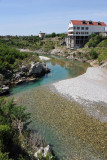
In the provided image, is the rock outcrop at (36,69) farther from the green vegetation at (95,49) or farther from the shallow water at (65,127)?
the green vegetation at (95,49)

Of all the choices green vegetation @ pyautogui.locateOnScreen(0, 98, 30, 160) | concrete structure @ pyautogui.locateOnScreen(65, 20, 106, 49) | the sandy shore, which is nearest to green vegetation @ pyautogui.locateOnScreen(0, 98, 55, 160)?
green vegetation @ pyautogui.locateOnScreen(0, 98, 30, 160)

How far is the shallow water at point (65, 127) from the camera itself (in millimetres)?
14000

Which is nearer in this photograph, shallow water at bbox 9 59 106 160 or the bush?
shallow water at bbox 9 59 106 160

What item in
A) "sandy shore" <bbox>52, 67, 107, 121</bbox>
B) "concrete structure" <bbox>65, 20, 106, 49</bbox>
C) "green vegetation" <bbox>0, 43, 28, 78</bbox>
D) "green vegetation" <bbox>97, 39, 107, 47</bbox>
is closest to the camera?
"sandy shore" <bbox>52, 67, 107, 121</bbox>

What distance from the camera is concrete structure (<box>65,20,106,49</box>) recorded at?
75125 millimetres

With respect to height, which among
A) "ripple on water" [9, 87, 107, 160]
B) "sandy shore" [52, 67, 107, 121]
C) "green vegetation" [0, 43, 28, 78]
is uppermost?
"green vegetation" [0, 43, 28, 78]

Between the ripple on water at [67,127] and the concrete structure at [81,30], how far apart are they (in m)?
59.1

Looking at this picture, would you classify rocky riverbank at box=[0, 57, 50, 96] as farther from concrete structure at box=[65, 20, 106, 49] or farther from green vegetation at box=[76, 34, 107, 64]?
concrete structure at box=[65, 20, 106, 49]

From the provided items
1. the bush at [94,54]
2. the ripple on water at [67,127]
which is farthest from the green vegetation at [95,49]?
the ripple on water at [67,127]

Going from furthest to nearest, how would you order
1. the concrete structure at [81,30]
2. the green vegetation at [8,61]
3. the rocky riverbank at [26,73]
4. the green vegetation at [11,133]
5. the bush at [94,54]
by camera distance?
the concrete structure at [81,30]
the bush at [94,54]
the green vegetation at [8,61]
the rocky riverbank at [26,73]
the green vegetation at [11,133]

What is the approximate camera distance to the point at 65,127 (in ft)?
57.6

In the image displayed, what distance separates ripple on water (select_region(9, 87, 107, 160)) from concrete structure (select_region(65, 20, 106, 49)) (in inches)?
2326

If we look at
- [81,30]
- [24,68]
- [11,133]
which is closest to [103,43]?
[81,30]

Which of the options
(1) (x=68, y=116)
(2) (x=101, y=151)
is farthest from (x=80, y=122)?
(2) (x=101, y=151)
